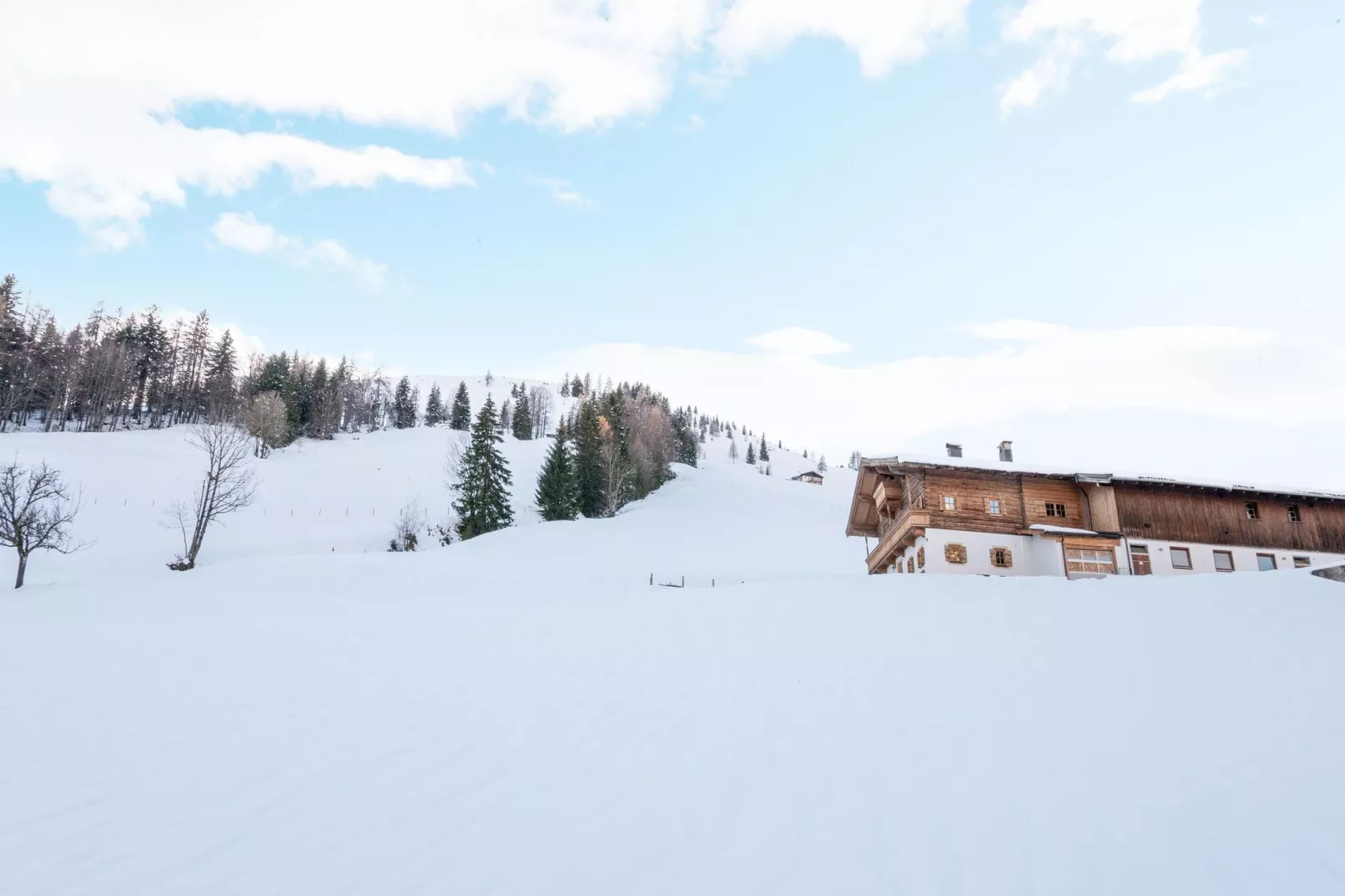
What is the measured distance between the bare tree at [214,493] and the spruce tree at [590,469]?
27.3m

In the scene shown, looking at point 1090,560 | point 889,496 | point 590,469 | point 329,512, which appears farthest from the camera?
point 590,469

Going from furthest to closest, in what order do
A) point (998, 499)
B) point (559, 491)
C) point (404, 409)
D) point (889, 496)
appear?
point (404, 409), point (559, 491), point (889, 496), point (998, 499)

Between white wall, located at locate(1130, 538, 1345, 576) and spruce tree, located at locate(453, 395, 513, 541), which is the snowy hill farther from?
Result: white wall, located at locate(1130, 538, 1345, 576)

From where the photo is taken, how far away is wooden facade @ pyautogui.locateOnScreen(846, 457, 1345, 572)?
29.6 m

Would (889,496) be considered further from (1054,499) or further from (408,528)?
(408,528)

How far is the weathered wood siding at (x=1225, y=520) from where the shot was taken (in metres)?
30.0

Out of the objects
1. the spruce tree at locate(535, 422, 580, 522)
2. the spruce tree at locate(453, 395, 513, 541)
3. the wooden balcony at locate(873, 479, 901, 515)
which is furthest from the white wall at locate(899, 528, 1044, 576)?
the spruce tree at locate(535, 422, 580, 522)

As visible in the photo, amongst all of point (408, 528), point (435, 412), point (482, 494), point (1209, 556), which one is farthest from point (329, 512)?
point (435, 412)

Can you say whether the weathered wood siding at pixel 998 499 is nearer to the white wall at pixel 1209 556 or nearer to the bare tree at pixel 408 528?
the white wall at pixel 1209 556

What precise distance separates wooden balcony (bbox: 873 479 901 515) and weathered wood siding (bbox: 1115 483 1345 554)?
1009 cm

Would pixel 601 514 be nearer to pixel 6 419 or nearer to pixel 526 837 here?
pixel 526 837

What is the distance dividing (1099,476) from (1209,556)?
671 centimetres

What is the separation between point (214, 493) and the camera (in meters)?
37.5

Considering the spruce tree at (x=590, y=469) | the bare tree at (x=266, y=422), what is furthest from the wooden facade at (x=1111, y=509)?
the bare tree at (x=266, y=422)
